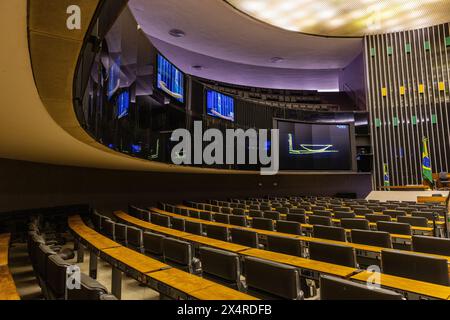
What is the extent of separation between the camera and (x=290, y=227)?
486 cm

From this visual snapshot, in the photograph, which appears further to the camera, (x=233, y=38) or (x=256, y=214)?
(x=233, y=38)

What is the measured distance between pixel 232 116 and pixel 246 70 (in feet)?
30.7

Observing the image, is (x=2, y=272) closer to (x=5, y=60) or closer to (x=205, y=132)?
(x=5, y=60)

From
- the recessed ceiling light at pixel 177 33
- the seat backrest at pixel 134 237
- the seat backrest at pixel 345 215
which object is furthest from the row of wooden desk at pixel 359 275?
the recessed ceiling light at pixel 177 33

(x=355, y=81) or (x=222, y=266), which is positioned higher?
(x=355, y=81)

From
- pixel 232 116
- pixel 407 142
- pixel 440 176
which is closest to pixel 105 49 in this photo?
pixel 232 116

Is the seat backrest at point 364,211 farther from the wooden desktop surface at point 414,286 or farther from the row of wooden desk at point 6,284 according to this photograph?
the row of wooden desk at point 6,284

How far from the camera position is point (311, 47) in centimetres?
1867

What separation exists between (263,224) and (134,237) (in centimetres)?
236

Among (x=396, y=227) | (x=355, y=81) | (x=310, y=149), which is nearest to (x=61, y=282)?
(x=396, y=227)

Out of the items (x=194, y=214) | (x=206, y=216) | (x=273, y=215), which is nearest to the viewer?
(x=273, y=215)

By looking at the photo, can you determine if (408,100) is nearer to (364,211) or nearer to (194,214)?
(364,211)

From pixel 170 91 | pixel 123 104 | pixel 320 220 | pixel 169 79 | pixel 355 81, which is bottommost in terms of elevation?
pixel 320 220
